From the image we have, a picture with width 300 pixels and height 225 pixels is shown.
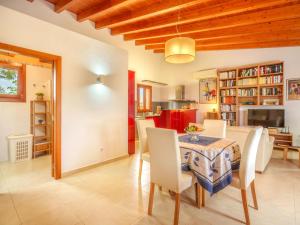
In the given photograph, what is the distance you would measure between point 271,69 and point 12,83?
257 inches

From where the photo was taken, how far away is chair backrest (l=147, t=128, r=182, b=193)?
6.00 ft

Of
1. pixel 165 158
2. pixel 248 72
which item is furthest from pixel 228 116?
pixel 165 158

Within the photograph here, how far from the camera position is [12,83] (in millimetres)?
4145

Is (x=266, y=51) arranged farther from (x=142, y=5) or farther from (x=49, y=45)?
(x=49, y=45)

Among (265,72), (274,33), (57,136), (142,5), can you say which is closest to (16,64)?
(57,136)

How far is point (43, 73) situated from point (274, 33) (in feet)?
18.4

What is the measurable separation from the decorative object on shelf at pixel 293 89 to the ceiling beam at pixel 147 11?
3484 mm

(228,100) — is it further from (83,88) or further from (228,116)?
(83,88)

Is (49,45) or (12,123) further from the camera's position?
(12,123)

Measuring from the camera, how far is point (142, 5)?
10.4 ft

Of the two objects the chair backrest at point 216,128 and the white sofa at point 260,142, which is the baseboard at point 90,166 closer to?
the chair backrest at point 216,128

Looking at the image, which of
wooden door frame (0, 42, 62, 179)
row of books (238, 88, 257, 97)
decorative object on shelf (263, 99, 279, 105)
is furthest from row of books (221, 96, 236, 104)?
wooden door frame (0, 42, 62, 179)

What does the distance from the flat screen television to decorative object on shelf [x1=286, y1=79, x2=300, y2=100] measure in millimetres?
429

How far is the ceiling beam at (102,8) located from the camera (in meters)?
2.88
